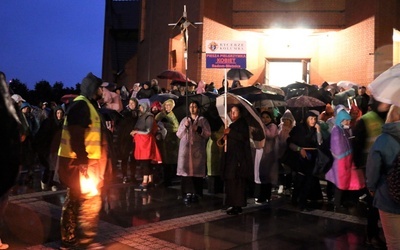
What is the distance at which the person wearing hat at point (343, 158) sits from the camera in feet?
27.0

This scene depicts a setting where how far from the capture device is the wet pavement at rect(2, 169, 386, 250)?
20.9 ft

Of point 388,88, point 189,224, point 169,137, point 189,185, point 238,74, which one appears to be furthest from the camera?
point 238,74

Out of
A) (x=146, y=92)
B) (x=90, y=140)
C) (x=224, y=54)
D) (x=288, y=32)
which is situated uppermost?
(x=288, y=32)

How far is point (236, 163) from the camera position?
319 inches

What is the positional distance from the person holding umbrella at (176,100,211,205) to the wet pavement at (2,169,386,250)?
31 cm

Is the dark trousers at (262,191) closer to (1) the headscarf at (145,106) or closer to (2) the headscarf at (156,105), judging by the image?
(1) the headscarf at (145,106)

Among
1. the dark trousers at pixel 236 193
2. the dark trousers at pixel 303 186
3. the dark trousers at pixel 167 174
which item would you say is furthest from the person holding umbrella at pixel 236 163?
the dark trousers at pixel 167 174

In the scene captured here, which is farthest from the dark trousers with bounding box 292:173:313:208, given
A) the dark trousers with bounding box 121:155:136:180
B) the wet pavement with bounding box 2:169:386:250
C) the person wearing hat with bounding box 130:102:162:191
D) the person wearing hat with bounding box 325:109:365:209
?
the dark trousers with bounding box 121:155:136:180

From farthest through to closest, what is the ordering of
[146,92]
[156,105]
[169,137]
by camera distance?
[146,92], [156,105], [169,137]

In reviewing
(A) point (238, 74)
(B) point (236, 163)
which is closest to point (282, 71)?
(A) point (238, 74)

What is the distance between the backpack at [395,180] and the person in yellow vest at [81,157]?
3.42 meters

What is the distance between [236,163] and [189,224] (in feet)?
4.69

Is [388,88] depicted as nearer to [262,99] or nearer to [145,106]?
[262,99]

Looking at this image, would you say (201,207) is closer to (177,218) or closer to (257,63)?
(177,218)
